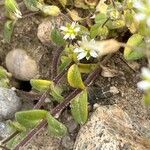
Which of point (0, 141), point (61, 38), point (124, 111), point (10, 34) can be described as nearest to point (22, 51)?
point (10, 34)

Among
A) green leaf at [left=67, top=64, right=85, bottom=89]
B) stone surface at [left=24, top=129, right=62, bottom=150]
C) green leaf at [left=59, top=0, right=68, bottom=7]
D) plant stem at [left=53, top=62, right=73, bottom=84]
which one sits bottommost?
stone surface at [left=24, top=129, right=62, bottom=150]

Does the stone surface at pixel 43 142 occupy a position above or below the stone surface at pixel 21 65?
below

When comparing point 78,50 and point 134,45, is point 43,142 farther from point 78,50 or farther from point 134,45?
point 134,45

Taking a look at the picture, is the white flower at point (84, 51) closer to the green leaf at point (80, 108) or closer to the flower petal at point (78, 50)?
the flower petal at point (78, 50)

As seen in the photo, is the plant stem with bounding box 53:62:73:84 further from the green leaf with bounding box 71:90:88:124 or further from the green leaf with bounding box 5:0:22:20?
the green leaf with bounding box 5:0:22:20

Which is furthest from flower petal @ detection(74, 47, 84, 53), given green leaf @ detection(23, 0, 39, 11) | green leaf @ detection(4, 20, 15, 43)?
green leaf @ detection(4, 20, 15, 43)

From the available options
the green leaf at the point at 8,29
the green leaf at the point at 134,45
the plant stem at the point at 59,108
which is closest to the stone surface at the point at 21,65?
the green leaf at the point at 8,29

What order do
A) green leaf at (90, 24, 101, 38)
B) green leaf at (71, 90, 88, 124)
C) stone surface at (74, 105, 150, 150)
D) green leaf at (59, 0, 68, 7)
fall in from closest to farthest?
stone surface at (74, 105, 150, 150) < green leaf at (71, 90, 88, 124) < green leaf at (90, 24, 101, 38) < green leaf at (59, 0, 68, 7)
